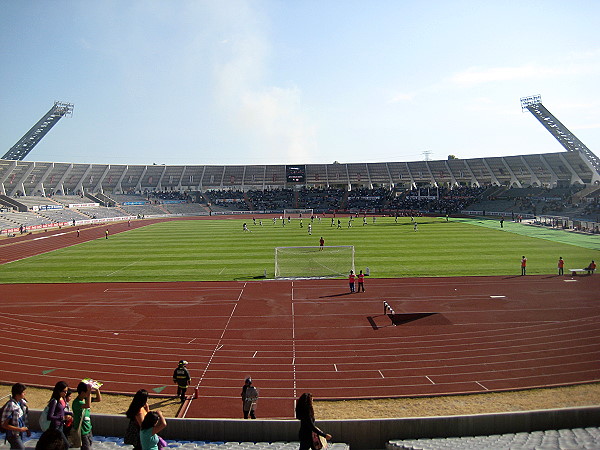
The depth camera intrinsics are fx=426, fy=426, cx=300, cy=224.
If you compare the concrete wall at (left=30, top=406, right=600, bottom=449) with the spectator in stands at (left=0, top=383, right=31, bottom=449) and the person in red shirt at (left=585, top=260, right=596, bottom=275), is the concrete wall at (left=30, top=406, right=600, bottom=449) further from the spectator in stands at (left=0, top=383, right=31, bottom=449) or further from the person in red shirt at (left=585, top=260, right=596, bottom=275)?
the person in red shirt at (left=585, top=260, right=596, bottom=275)

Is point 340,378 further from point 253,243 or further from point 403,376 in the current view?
point 253,243

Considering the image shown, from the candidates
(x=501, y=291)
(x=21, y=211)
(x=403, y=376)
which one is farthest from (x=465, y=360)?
(x=21, y=211)

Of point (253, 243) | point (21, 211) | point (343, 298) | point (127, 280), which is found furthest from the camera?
point (21, 211)

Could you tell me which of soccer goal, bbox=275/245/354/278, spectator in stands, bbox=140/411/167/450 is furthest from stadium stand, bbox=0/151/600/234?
spectator in stands, bbox=140/411/167/450

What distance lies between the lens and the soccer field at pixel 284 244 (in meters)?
25.0

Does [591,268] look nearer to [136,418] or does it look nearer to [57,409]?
[136,418]

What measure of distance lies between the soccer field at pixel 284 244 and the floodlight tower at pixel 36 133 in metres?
60.6

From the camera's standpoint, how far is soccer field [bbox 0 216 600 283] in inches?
984

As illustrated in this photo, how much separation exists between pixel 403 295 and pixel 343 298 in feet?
9.13

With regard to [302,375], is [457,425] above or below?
above

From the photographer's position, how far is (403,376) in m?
11.3

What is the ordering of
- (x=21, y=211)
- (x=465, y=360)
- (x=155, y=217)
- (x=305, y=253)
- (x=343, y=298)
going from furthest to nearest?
(x=155, y=217), (x=21, y=211), (x=305, y=253), (x=343, y=298), (x=465, y=360)

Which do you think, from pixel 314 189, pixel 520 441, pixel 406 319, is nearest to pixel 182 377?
pixel 520 441

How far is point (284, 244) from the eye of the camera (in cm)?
3650
